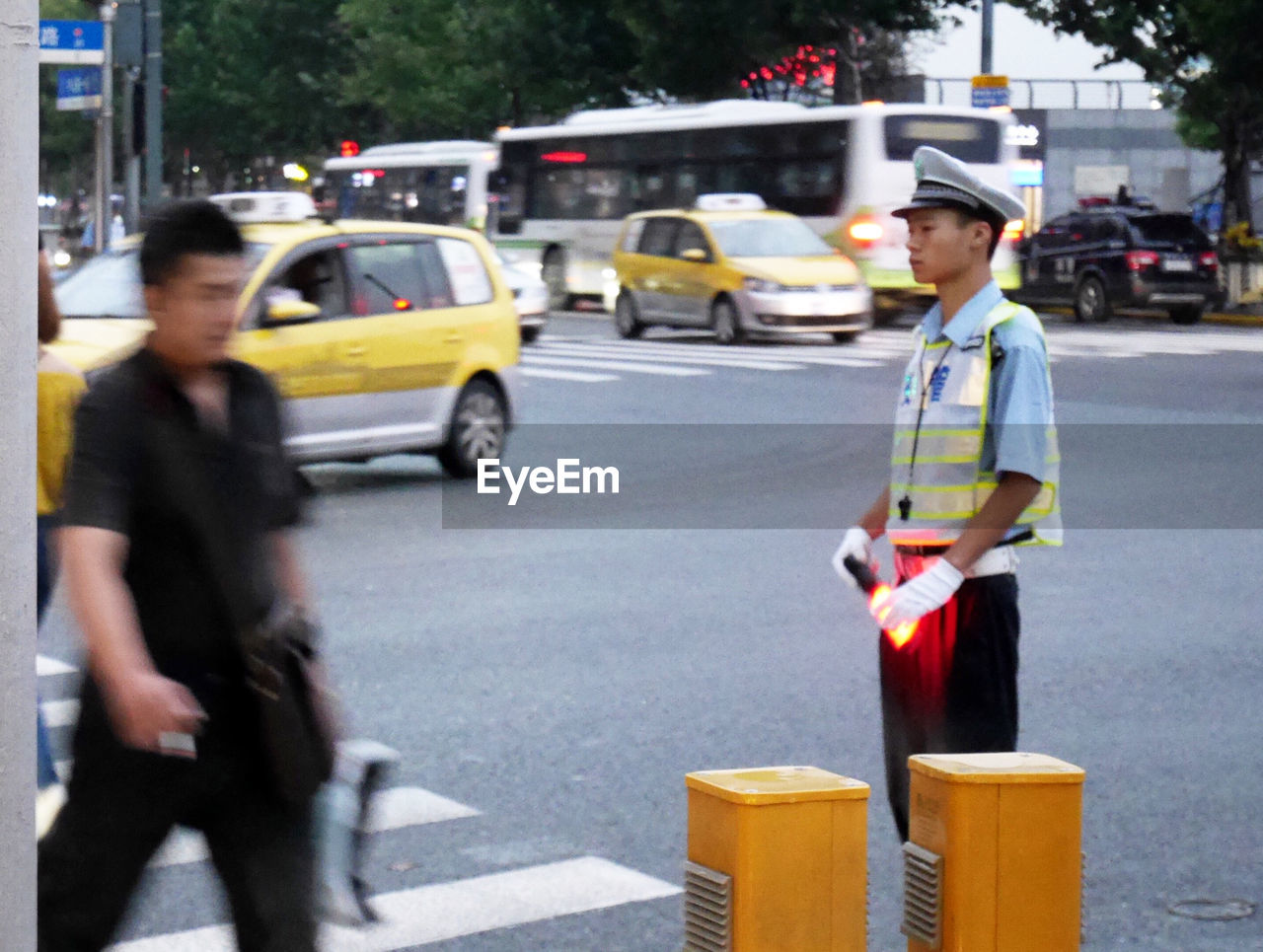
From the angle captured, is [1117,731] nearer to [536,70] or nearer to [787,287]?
[787,287]

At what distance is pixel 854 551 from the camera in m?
Result: 4.61

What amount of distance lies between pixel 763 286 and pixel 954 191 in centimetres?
2090

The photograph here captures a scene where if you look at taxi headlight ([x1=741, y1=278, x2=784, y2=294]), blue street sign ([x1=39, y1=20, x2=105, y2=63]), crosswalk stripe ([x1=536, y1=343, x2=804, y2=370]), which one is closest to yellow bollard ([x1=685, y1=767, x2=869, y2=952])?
crosswalk stripe ([x1=536, y1=343, x2=804, y2=370])

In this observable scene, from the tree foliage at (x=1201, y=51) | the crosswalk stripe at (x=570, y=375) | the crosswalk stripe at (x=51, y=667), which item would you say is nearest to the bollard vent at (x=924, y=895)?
the crosswalk stripe at (x=51, y=667)

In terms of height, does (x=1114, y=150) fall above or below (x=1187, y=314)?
above

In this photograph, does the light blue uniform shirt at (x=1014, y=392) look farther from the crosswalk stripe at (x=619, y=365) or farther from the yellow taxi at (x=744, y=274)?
the yellow taxi at (x=744, y=274)

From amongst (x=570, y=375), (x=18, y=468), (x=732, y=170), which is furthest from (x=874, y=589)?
(x=732, y=170)

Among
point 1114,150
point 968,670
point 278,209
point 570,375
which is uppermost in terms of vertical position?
point 1114,150

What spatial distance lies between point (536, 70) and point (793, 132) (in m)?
16.9

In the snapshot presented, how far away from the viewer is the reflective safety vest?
4332 millimetres

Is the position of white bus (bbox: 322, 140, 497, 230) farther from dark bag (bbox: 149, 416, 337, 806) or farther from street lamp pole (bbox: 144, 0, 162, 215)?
dark bag (bbox: 149, 416, 337, 806)
